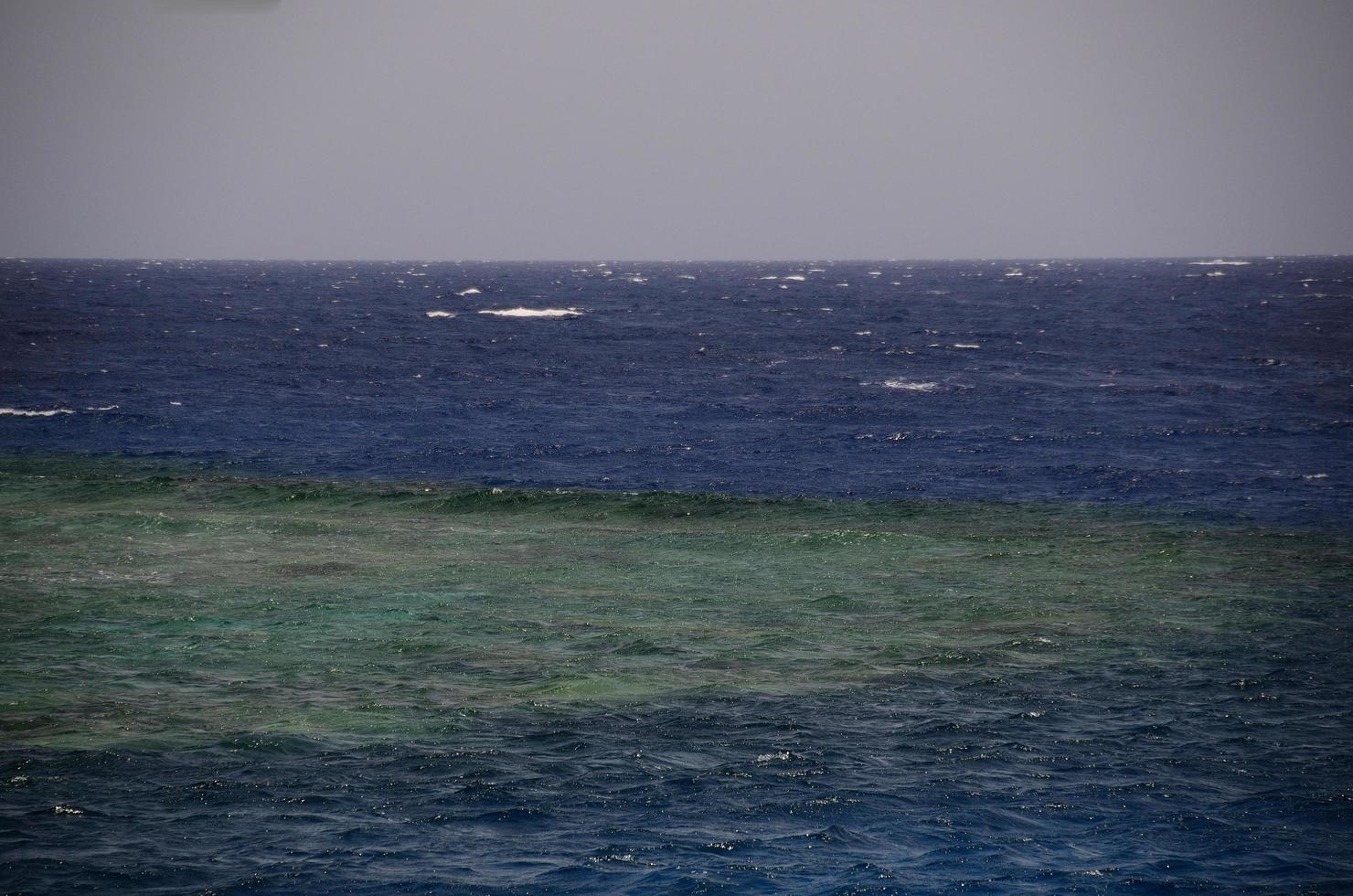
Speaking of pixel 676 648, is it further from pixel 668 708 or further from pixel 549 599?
pixel 549 599

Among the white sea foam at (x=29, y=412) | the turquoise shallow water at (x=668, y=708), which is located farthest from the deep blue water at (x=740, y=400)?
the turquoise shallow water at (x=668, y=708)

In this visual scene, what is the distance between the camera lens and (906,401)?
234 ft

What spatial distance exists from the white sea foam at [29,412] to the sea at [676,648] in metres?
0.38

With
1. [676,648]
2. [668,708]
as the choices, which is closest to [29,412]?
[676,648]

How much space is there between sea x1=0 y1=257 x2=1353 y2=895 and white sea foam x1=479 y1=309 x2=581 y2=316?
76986mm

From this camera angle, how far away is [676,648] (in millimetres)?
26188

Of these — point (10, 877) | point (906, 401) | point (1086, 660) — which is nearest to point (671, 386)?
point (906, 401)

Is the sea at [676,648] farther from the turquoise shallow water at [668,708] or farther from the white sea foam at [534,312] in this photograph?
the white sea foam at [534,312]

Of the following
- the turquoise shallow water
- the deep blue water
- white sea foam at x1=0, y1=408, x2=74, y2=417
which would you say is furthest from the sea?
the deep blue water

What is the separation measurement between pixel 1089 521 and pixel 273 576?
983 inches

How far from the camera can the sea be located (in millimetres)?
16750

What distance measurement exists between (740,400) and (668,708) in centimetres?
5143

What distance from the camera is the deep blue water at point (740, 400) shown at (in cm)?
5034

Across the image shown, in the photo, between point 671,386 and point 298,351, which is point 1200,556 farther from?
point 298,351
